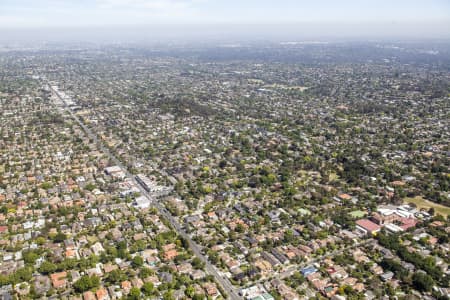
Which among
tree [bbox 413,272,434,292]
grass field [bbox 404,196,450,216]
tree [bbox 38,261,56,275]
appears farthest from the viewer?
grass field [bbox 404,196,450,216]

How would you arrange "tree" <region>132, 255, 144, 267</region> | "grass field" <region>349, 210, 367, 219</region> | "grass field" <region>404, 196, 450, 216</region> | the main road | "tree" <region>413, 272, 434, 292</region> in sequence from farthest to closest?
"grass field" <region>404, 196, 450, 216</region> → "grass field" <region>349, 210, 367, 219</region> → "tree" <region>132, 255, 144, 267</region> → the main road → "tree" <region>413, 272, 434, 292</region>

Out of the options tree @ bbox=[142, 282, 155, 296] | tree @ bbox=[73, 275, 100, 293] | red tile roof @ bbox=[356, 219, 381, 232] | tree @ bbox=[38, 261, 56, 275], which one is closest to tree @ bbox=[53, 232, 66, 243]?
tree @ bbox=[38, 261, 56, 275]

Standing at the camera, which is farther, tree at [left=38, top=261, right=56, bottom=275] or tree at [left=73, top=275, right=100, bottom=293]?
tree at [left=38, top=261, right=56, bottom=275]

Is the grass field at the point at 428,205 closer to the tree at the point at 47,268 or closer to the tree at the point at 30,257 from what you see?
the tree at the point at 47,268

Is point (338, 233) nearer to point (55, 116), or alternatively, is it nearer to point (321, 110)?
point (321, 110)

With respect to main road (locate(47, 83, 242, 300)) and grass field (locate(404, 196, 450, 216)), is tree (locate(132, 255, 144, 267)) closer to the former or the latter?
main road (locate(47, 83, 242, 300))

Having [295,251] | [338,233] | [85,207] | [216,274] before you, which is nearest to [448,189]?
[338,233]

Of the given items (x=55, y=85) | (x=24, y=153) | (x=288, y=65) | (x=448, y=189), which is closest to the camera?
(x=448, y=189)

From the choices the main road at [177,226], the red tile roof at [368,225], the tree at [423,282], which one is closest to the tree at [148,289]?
the main road at [177,226]

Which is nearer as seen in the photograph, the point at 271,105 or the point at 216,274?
the point at 216,274
